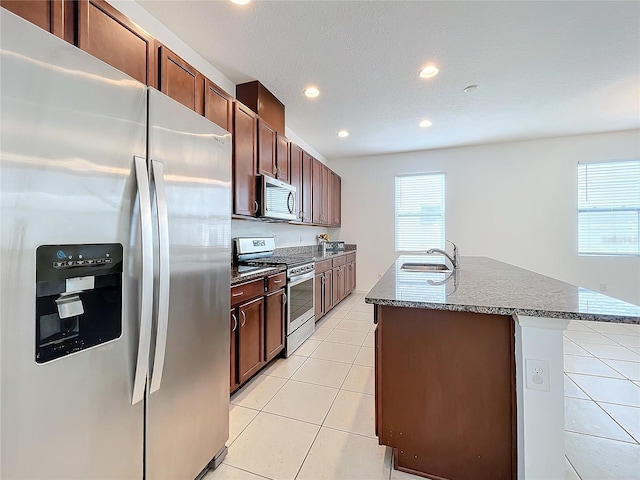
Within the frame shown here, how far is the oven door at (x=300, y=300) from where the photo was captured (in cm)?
281

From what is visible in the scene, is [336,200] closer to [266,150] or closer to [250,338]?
[266,150]

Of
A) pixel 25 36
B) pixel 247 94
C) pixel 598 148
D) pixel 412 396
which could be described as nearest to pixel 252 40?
pixel 247 94

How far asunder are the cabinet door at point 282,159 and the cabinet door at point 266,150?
0.32 feet

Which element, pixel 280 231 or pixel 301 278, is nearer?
pixel 301 278

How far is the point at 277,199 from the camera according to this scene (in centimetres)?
305

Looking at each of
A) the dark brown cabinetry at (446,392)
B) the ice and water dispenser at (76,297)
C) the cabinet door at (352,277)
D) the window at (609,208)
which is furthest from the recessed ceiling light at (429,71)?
the window at (609,208)

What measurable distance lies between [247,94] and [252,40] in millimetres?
697

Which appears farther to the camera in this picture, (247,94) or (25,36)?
(247,94)

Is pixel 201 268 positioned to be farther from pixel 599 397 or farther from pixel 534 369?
pixel 599 397

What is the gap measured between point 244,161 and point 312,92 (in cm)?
119

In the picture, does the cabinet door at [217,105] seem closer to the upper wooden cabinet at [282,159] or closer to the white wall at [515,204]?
the upper wooden cabinet at [282,159]

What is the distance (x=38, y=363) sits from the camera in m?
0.77

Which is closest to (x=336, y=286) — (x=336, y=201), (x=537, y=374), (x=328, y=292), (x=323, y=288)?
(x=328, y=292)

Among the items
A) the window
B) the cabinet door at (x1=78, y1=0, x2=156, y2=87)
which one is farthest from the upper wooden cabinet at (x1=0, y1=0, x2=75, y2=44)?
the window
